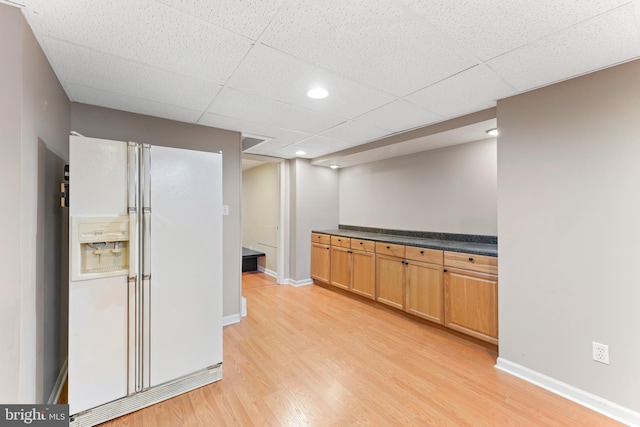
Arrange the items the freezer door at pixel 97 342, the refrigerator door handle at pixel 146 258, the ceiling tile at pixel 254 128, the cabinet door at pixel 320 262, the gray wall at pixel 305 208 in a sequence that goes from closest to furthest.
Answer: the freezer door at pixel 97 342, the refrigerator door handle at pixel 146 258, the ceiling tile at pixel 254 128, the cabinet door at pixel 320 262, the gray wall at pixel 305 208

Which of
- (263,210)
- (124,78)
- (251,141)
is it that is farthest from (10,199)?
(263,210)

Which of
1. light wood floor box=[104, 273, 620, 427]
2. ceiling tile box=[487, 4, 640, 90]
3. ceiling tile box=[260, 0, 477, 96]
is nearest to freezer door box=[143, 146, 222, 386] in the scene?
light wood floor box=[104, 273, 620, 427]

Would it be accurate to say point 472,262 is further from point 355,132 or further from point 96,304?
point 96,304

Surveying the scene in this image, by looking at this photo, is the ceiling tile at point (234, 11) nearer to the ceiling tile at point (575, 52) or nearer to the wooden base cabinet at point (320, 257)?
the ceiling tile at point (575, 52)

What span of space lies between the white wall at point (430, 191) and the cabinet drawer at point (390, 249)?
25.4 inches

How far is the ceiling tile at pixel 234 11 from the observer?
124 centimetres

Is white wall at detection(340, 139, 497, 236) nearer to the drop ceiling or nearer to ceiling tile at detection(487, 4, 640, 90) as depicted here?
the drop ceiling

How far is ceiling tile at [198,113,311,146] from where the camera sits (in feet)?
9.15

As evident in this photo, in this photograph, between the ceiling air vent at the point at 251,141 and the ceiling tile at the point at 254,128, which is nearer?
Result: the ceiling tile at the point at 254,128

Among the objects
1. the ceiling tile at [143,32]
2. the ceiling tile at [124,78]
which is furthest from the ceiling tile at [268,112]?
the ceiling tile at [143,32]

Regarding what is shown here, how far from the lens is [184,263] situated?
6.48 feet

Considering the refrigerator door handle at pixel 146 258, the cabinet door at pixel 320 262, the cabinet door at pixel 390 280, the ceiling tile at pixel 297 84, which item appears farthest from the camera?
the cabinet door at pixel 320 262

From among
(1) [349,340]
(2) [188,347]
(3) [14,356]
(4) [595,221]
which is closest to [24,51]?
(3) [14,356]

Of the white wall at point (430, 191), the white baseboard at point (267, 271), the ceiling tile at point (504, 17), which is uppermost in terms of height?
the ceiling tile at point (504, 17)
